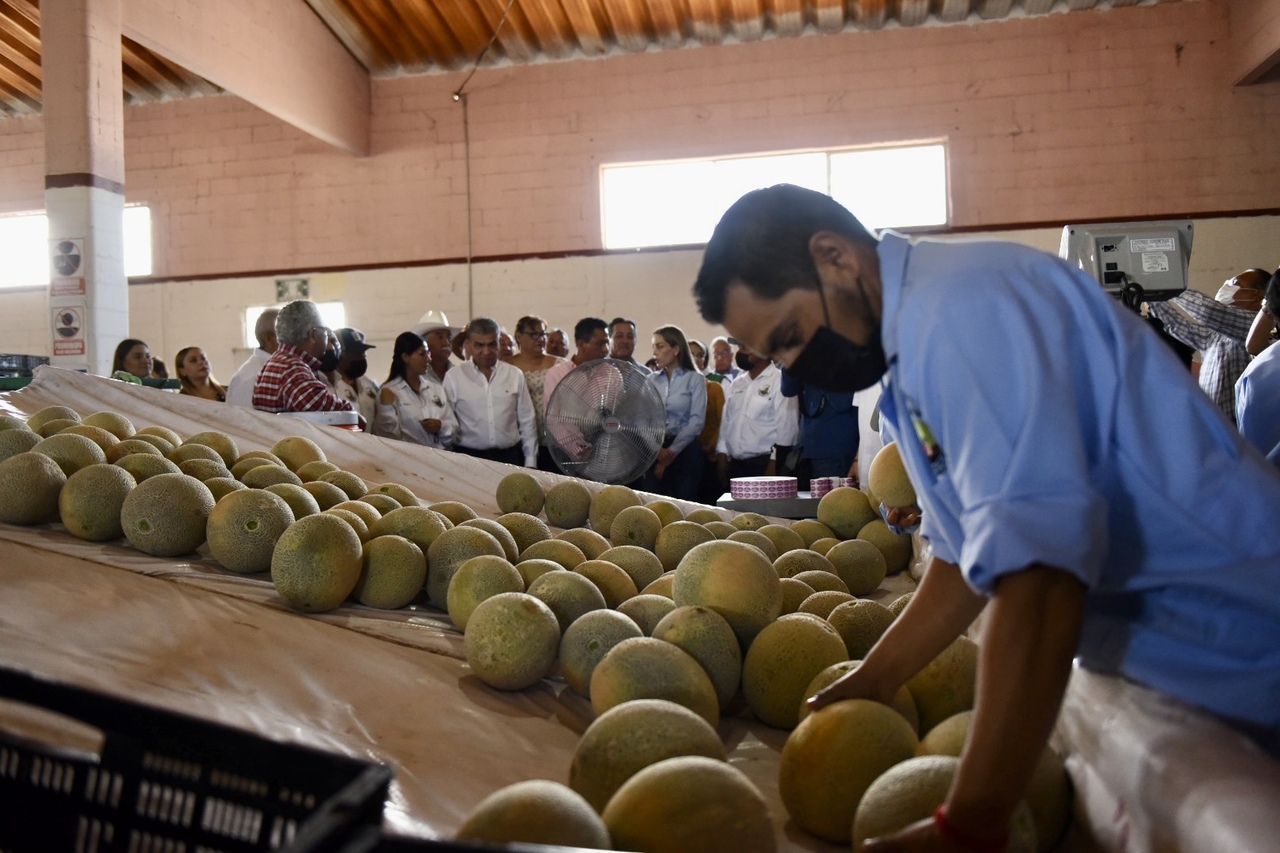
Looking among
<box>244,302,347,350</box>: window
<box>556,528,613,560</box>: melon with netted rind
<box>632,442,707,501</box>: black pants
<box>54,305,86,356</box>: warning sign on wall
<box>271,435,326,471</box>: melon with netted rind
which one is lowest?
<box>632,442,707,501</box>: black pants

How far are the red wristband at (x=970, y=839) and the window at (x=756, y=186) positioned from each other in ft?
29.3

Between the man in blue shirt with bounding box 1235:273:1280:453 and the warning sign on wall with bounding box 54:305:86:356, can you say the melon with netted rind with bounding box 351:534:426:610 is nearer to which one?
the man in blue shirt with bounding box 1235:273:1280:453

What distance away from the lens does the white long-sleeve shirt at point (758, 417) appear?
20.6 feet

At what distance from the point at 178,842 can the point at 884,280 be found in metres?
0.95

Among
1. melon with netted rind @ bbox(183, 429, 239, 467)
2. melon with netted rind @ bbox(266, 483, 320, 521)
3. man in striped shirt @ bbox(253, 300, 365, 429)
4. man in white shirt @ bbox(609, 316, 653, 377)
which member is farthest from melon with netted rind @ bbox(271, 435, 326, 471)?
man in white shirt @ bbox(609, 316, 653, 377)

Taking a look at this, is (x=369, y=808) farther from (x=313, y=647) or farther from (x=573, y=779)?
(x=313, y=647)

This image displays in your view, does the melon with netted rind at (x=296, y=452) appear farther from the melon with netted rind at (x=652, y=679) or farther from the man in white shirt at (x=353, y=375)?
the man in white shirt at (x=353, y=375)

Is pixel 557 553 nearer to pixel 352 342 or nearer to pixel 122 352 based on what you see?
pixel 352 342

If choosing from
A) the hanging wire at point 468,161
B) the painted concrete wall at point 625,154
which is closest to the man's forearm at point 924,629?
the painted concrete wall at point 625,154

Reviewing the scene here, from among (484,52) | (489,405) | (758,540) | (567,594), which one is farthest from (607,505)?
(484,52)

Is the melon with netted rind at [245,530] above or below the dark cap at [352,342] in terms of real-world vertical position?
below

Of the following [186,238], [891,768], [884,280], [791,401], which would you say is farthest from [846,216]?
[186,238]

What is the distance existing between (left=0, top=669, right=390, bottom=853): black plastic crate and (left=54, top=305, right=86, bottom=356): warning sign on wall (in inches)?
267

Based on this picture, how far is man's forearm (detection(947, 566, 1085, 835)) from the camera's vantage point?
897 millimetres
